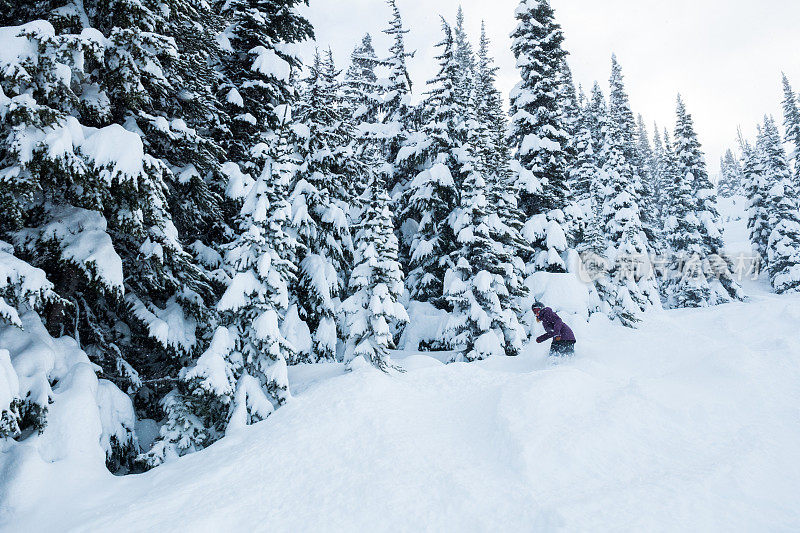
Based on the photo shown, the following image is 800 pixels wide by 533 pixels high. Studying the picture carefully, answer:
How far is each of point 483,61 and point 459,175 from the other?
71.3 feet

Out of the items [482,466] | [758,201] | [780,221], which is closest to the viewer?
[482,466]

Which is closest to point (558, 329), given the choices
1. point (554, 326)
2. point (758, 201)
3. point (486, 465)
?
point (554, 326)

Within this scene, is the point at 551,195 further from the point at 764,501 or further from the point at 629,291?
the point at 764,501

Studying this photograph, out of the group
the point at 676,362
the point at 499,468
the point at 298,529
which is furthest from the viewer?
the point at 676,362

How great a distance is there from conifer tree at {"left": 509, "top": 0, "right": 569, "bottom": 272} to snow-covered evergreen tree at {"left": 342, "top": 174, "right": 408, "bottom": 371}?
807 centimetres

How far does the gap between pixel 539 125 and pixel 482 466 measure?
53.0ft

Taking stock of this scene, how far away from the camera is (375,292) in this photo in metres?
10.8

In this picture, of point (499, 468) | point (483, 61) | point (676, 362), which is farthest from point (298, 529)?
point (483, 61)

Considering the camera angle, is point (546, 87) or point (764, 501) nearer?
point (764, 501)

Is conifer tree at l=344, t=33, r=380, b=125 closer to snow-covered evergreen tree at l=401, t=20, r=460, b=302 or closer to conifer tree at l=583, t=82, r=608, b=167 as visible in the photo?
snow-covered evergreen tree at l=401, t=20, r=460, b=302

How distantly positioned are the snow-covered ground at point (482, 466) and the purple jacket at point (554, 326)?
7.18 ft

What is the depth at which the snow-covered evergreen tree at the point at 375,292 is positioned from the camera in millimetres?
10609

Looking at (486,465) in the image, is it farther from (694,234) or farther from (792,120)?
(792,120)

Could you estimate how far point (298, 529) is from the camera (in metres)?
4.67
